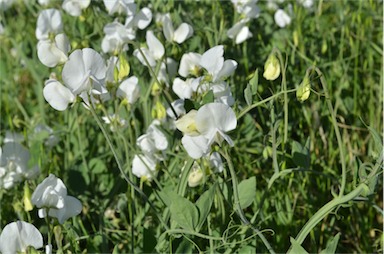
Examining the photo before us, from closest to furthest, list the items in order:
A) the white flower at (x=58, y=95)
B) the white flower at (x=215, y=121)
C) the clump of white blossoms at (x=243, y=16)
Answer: the white flower at (x=215, y=121), the white flower at (x=58, y=95), the clump of white blossoms at (x=243, y=16)

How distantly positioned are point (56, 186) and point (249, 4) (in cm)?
73

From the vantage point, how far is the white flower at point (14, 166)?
1.29m

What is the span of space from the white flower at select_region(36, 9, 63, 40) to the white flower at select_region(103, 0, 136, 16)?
0.42ft

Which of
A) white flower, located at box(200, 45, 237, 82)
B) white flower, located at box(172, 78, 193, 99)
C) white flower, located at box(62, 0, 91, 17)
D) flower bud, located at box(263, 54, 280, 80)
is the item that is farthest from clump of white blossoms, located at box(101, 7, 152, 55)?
flower bud, located at box(263, 54, 280, 80)

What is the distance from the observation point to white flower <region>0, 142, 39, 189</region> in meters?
1.29

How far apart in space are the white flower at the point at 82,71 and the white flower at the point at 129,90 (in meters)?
0.23

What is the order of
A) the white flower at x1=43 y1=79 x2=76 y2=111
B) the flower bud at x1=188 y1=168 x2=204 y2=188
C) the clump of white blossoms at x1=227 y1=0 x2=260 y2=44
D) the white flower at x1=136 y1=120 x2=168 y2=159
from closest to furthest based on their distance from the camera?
1. the white flower at x1=43 y1=79 x2=76 y2=111
2. the flower bud at x1=188 y1=168 x2=204 y2=188
3. the white flower at x1=136 y1=120 x2=168 y2=159
4. the clump of white blossoms at x1=227 y1=0 x2=260 y2=44

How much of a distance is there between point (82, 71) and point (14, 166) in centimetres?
43

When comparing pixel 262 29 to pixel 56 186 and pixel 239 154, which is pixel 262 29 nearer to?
pixel 239 154

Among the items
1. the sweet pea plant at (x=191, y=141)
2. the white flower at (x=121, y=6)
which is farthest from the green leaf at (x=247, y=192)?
the white flower at (x=121, y=6)

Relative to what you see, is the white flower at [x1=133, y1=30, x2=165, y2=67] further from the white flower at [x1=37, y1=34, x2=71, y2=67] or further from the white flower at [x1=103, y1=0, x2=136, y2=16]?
the white flower at [x1=37, y1=34, x2=71, y2=67]

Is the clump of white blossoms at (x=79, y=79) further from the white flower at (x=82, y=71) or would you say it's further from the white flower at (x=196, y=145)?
the white flower at (x=196, y=145)

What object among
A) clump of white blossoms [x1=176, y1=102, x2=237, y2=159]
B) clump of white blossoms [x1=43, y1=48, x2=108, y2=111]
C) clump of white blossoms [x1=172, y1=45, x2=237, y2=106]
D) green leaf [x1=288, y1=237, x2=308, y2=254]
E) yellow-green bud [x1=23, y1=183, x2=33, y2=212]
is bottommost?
green leaf [x1=288, y1=237, x2=308, y2=254]

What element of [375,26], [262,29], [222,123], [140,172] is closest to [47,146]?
[140,172]
